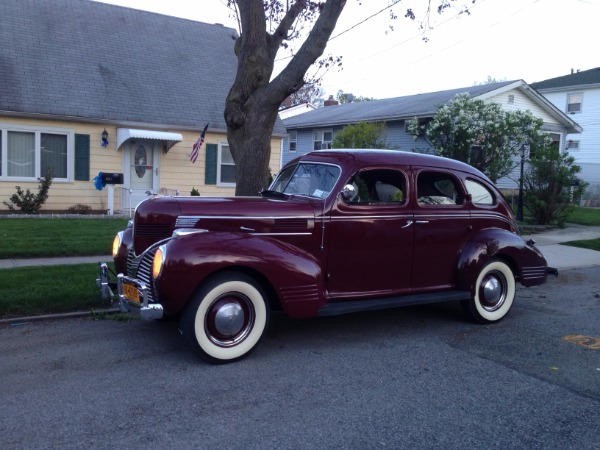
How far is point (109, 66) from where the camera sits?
1698cm

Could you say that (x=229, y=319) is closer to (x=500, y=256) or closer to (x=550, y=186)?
(x=500, y=256)

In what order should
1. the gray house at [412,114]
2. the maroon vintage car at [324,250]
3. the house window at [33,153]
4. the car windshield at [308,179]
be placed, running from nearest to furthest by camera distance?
the maroon vintage car at [324,250]
the car windshield at [308,179]
the house window at [33,153]
the gray house at [412,114]

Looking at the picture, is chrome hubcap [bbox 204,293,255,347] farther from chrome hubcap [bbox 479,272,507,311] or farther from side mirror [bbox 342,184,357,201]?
chrome hubcap [bbox 479,272,507,311]

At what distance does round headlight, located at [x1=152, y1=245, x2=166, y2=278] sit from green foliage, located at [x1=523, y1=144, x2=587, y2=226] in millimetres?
13594

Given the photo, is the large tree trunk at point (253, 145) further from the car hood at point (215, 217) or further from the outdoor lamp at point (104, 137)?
the outdoor lamp at point (104, 137)

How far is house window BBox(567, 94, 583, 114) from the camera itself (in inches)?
1292

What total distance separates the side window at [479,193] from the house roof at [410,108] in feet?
45.5

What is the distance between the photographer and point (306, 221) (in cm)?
593

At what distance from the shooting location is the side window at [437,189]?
679cm

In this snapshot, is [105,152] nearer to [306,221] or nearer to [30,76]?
[30,76]

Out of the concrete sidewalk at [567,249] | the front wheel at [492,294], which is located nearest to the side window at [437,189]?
the front wheel at [492,294]

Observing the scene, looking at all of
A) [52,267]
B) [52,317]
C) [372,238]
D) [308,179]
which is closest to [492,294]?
[372,238]

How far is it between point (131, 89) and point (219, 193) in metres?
4.04

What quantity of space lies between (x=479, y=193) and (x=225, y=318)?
12.4ft
